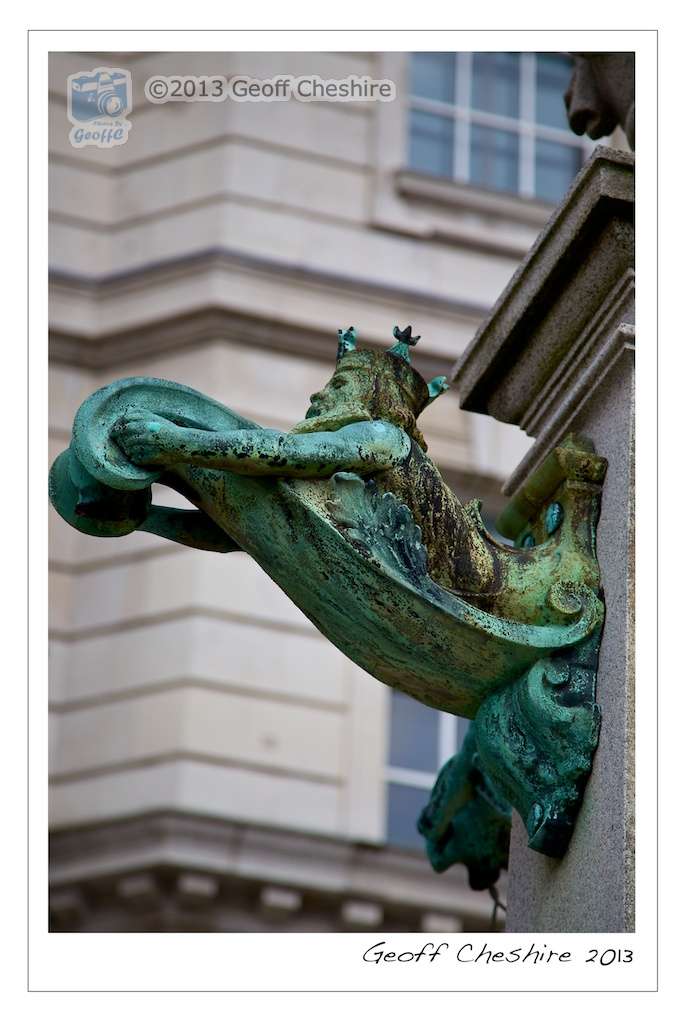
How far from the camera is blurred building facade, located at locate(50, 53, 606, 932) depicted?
35.3 ft

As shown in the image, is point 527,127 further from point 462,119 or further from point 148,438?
point 148,438

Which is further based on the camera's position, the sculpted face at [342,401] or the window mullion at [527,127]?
the window mullion at [527,127]

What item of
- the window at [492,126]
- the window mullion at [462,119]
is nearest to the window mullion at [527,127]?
the window at [492,126]

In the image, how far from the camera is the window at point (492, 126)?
13.2 m

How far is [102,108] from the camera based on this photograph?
37.7 feet

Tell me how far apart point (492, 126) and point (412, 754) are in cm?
410

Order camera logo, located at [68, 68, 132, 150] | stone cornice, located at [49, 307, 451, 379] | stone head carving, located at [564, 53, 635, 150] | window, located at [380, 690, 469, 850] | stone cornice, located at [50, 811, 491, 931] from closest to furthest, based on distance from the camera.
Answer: stone head carving, located at [564, 53, 635, 150] → camera logo, located at [68, 68, 132, 150] → stone cornice, located at [50, 811, 491, 931] → window, located at [380, 690, 469, 850] → stone cornice, located at [49, 307, 451, 379]

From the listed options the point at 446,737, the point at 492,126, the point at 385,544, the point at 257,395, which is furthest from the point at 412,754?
the point at 385,544

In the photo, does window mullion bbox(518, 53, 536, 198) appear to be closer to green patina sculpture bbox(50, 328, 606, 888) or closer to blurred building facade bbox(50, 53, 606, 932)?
blurred building facade bbox(50, 53, 606, 932)

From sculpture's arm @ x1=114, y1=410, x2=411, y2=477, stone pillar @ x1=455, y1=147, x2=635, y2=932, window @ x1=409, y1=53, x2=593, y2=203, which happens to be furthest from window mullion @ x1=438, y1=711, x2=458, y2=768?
sculpture's arm @ x1=114, y1=410, x2=411, y2=477

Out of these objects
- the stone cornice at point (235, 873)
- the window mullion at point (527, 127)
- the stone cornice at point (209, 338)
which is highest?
the window mullion at point (527, 127)

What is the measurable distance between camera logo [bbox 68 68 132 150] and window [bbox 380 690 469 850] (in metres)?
3.44

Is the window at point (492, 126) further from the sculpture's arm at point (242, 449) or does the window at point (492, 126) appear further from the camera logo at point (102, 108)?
the sculpture's arm at point (242, 449)

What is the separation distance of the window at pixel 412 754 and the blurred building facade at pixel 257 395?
0.05ft
